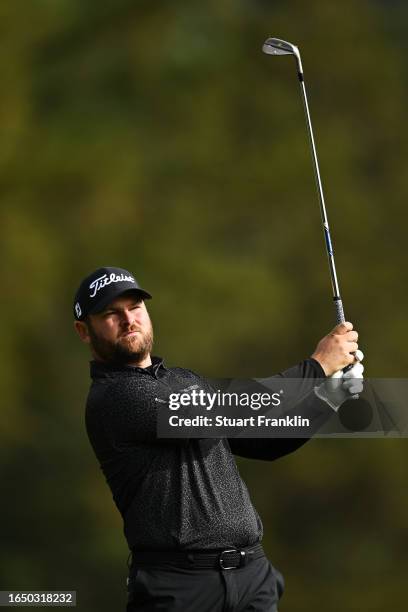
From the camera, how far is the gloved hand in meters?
2.51

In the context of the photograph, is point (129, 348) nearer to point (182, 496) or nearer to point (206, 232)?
point (182, 496)

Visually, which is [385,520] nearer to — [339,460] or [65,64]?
[339,460]

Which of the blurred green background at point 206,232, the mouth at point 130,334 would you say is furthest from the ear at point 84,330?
the blurred green background at point 206,232

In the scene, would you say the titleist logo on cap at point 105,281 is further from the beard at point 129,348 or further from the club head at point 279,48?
the club head at point 279,48

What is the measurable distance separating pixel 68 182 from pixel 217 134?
103cm

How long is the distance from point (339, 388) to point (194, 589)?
53 cm

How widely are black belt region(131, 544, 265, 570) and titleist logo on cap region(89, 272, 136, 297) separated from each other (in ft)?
2.03

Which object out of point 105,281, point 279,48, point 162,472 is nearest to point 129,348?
point 105,281

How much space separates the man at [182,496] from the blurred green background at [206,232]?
170 inches

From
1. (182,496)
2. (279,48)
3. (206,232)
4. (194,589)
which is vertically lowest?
(194,589)

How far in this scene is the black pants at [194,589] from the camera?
2.56m

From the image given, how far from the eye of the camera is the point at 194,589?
2559 millimetres

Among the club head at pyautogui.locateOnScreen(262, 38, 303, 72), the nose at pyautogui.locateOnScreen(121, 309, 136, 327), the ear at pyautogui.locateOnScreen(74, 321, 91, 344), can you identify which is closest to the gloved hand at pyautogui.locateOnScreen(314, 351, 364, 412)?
the nose at pyautogui.locateOnScreen(121, 309, 136, 327)

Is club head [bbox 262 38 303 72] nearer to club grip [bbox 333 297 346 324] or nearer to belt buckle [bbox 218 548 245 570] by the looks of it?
club grip [bbox 333 297 346 324]
